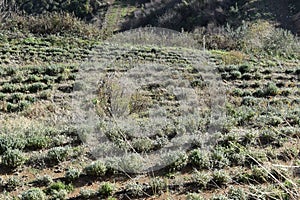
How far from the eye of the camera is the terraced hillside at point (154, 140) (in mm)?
6156

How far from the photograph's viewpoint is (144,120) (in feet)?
32.2

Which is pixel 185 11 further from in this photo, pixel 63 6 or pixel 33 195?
pixel 33 195

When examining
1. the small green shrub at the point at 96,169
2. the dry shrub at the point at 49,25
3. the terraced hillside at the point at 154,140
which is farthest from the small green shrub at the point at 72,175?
the dry shrub at the point at 49,25

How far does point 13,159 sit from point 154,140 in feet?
9.54

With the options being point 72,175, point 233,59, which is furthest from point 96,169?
point 233,59

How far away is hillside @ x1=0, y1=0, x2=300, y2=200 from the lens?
6.32 meters

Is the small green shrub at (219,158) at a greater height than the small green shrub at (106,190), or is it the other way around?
the small green shrub at (219,158)

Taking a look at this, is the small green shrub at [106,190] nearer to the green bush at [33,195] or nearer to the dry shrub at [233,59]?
the green bush at [33,195]

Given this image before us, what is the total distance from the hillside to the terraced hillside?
29 millimetres

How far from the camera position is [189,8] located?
45.1 metres

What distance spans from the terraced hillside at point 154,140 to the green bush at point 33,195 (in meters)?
0.02

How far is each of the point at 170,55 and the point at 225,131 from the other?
11.5m

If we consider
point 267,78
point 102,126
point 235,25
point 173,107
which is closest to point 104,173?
point 102,126

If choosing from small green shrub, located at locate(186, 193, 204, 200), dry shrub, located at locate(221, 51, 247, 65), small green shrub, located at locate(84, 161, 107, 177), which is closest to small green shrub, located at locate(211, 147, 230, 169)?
small green shrub, located at locate(186, 193, 204, 200)
